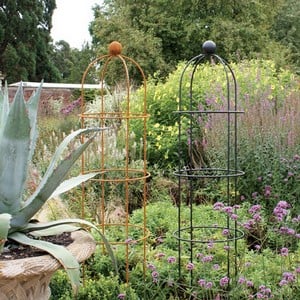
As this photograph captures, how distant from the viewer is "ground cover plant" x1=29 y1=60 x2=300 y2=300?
401 cm

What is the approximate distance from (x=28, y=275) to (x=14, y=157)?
0.67 meters

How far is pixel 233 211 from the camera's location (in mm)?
4559

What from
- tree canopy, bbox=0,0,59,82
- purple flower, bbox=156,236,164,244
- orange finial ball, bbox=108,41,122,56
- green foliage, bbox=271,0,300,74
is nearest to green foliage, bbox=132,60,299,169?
purple flower, bbox=156,236,164,244

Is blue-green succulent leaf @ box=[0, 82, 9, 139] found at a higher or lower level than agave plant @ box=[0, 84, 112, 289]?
higher

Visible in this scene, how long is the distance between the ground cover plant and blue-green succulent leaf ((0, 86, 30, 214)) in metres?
1.12

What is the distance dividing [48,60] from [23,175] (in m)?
25.0

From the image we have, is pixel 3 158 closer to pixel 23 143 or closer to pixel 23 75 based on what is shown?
pixel 23 143

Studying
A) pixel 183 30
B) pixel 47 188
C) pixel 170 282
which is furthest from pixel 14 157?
pixel 183 30

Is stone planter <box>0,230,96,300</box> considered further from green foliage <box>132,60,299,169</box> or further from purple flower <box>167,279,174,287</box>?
green foliage <box>132,60,299,169</box>

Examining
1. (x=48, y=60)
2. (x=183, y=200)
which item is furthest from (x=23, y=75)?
(x=183, y=200)

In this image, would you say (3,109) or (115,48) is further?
(115,48)

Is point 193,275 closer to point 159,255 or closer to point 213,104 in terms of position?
point 159,255

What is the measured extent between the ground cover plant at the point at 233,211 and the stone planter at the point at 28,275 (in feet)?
3.56

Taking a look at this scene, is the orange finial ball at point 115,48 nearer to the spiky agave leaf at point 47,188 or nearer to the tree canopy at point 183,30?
the spiky agave leaf at point 47,188
